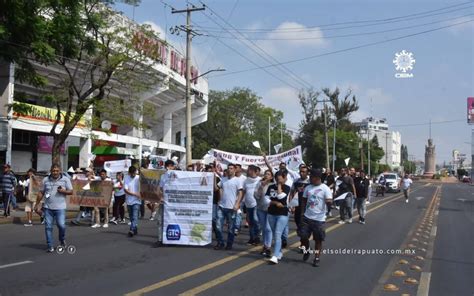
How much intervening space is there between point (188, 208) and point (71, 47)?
8552 mm

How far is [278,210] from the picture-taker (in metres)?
9.39

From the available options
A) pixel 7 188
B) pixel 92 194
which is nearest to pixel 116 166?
pixel 92 194

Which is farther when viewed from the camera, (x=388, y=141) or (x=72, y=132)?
(x=388, y=141)

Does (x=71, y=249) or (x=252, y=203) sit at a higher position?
A: (x=252, y=203)

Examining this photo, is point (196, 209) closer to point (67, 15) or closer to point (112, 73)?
point (67, 15)

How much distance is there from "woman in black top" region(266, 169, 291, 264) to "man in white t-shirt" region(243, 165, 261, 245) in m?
1.40

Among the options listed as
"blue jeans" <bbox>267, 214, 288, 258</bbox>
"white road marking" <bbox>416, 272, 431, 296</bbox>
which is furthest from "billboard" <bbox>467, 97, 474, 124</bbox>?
"blue jeans" <bbox>267, 214, 288, 258</bbox>

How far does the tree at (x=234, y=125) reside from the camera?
73.9m

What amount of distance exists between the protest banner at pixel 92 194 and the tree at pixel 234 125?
181 feet

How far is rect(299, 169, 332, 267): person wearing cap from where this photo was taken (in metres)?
9.34

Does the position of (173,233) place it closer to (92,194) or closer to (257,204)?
(257,204)

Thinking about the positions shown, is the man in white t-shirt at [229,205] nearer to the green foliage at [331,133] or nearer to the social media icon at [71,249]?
the social media icon at [71,249]

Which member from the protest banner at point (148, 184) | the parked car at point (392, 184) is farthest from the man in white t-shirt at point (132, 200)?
the parked car at point (392, 184)

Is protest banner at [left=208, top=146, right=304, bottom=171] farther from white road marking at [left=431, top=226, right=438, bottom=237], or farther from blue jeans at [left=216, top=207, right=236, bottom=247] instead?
blue jeans at [left=216, top=207, right=236, bottom=247]
